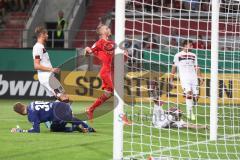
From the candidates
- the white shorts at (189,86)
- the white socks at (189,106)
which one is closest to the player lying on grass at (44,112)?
the white socks at (189,106)

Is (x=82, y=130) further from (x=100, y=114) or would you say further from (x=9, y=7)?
(x=9, y=7)

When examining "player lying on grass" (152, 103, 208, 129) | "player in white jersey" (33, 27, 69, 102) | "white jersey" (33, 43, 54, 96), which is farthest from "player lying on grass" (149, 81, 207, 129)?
"white jersey" (33, 43, 54, 96)

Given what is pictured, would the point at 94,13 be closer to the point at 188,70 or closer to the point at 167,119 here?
the point at 188,70

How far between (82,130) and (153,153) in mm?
3156

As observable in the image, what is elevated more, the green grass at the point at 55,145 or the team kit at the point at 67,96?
the team kit at the point at 67,96

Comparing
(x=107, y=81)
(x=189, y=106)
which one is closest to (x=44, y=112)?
(x=107, y=81)

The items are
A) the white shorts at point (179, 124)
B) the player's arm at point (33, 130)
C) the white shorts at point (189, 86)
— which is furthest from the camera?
the white shorts at point (189, 86)

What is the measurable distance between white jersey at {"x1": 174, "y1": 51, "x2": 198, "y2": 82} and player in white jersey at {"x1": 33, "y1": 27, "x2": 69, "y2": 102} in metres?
3.38

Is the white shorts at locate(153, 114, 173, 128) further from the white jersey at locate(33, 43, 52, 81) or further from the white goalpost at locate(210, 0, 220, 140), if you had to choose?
the white jersey at locate(33, 43, 52, 81)

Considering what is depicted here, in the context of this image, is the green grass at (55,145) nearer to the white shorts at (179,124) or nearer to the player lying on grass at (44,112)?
the player lying on grass at (44,112)

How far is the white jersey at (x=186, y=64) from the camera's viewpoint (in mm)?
16406

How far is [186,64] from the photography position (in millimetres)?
16469

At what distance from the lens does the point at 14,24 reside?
31016mm

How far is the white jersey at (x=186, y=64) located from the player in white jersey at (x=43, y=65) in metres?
3.38
